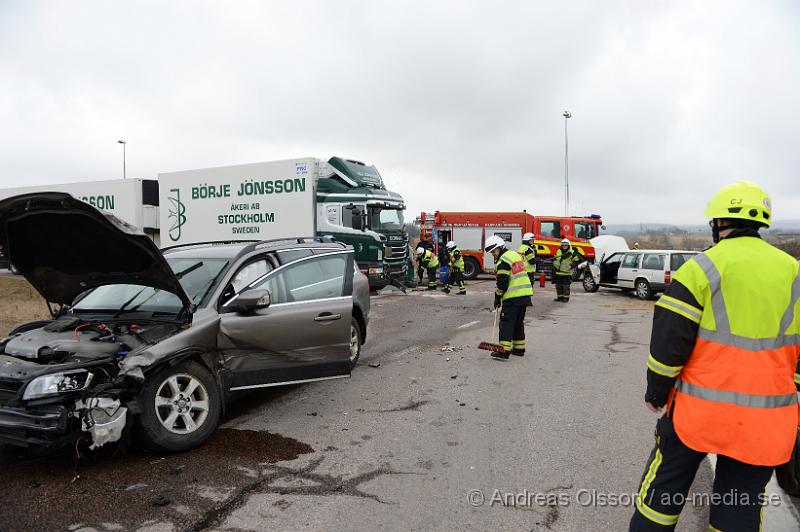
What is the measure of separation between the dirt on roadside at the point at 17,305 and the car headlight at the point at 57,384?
266 inches

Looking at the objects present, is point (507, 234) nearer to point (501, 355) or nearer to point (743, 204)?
point (501, 355)

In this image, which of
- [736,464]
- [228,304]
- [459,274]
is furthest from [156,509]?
[459,274]

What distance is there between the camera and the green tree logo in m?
18.3

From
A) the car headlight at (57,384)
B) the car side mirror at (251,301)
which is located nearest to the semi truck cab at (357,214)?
the car side mirror at (251,301)

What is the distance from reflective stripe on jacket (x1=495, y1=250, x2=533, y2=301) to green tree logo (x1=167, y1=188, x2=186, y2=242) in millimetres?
13580

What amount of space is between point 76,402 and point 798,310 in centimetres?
416

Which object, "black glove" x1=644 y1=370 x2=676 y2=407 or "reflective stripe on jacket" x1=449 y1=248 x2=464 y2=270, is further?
"reflective stripe on jacket" x1=449 y1=248 x2=464 y2=270

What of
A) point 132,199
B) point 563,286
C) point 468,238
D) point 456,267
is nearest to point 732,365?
point 563,286

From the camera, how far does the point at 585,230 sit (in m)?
24.5

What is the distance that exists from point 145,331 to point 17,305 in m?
12.6

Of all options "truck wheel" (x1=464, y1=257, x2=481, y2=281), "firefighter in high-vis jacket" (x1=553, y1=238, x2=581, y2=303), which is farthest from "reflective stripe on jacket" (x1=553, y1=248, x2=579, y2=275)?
"truck wheel" (x1=464, y1=257, x2=481, y2=281)

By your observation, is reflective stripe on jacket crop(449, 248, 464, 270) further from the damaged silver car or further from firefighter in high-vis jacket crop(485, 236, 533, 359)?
the damaged silver car

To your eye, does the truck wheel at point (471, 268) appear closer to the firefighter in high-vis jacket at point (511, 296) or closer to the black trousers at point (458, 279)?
the black trousers at point (458, 279)

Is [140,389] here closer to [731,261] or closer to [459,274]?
[731,261]
